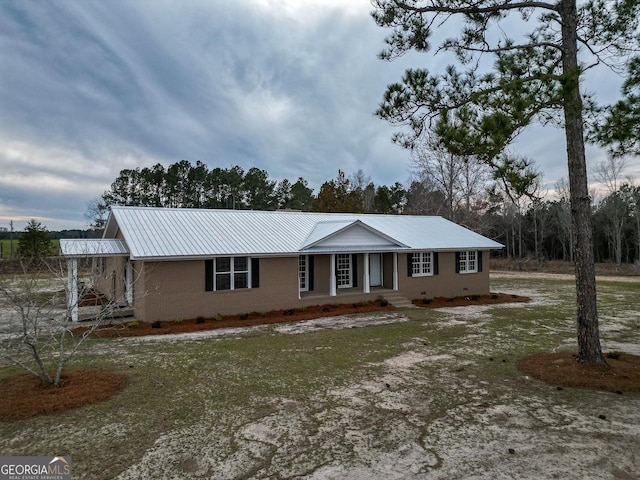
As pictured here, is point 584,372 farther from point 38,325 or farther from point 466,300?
point 466,300

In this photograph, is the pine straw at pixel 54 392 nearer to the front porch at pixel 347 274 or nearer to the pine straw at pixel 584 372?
the pine straw at pixel 584 372

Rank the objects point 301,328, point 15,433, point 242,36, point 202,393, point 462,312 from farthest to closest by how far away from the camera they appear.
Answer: point 462,312 → point 242,36 → point 301,328 → point 202,393 → point 15,433

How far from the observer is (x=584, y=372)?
24.5ft

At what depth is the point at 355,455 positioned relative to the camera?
15.1 ft

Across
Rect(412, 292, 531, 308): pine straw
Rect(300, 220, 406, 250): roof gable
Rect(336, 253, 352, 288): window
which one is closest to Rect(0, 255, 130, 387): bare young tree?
Rect(300, 220, 406, 250): roof gable

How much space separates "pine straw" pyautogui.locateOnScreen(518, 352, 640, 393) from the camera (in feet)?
22.8

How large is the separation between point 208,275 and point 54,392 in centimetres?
747

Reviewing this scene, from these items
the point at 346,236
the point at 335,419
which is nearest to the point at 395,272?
the point at 346,236

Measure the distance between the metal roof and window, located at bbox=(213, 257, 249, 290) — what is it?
48 centimetres

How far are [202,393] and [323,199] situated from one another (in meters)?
34.3

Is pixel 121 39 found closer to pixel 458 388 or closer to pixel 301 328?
pixel 301 328

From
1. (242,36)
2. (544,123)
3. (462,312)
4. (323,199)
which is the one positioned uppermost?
(242,36)

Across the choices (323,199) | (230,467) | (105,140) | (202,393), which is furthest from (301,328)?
(323,199)

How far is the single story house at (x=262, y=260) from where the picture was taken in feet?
42.7
